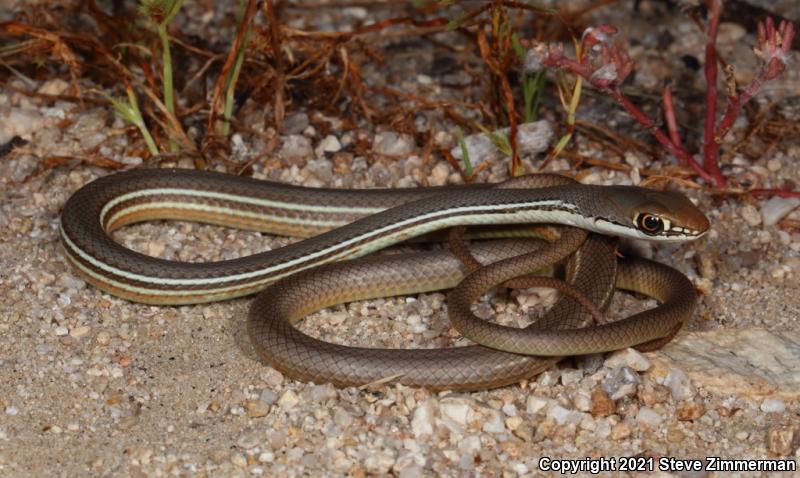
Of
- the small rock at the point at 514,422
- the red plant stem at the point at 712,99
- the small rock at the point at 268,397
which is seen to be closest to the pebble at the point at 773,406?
the small rock at the point at 514,422

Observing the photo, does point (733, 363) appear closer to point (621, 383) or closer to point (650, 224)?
point (621, 383)

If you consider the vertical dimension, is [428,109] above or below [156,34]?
below

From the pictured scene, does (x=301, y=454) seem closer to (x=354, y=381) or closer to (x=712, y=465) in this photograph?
(x=354, y=381)

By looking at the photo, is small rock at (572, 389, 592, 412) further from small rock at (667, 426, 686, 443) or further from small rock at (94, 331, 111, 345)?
small rock at (94, 331, 111, 345)

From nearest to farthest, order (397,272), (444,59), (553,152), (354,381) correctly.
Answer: (354,381) → (397,272) → (553,152) → (444,59)

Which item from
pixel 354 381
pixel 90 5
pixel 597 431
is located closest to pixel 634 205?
pixel 597 431

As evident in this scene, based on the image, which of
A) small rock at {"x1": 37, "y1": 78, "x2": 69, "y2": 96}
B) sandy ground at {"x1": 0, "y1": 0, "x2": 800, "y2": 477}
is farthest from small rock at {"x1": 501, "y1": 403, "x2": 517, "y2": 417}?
small rock at {"x1": 37, "y1": 78, "x2": 69, "y2": 96}

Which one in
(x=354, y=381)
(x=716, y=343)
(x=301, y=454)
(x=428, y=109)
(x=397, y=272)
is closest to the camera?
(x=301, y=454)
